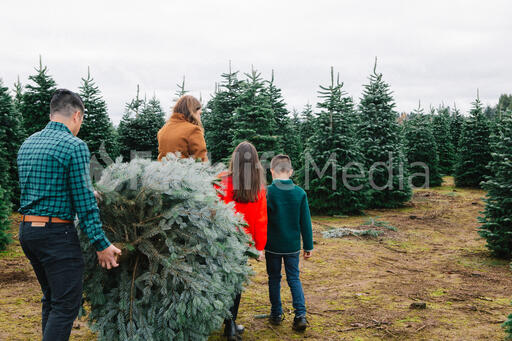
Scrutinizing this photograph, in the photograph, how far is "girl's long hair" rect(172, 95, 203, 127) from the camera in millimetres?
4684

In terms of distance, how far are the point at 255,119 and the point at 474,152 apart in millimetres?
13730

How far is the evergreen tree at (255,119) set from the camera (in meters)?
14.7

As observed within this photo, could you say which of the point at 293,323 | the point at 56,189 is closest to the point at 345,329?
the point at 293,323

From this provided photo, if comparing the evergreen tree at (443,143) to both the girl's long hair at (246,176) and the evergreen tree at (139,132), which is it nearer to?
the evergreen tree at (139,132)

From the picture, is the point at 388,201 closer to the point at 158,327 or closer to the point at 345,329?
the point at 345,329

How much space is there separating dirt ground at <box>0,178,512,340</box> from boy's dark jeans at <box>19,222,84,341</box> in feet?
5.31

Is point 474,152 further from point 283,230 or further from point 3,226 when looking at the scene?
point 3,226

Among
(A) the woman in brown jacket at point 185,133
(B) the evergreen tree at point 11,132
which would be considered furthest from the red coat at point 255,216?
(B) the evergreen tree at point 11,132

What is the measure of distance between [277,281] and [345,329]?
967mm

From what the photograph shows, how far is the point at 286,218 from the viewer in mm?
4828

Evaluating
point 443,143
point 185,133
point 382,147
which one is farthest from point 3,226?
point 443,143

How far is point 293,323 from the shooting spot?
4.77 metres

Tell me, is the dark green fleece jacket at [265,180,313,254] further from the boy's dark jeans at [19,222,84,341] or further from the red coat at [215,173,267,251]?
the boy's dark jeans at [19,222,84,341]

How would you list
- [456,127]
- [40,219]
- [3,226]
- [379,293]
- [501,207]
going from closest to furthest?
[40,219] < [379,293] < [501,207] < [3,226] < [456,127]
